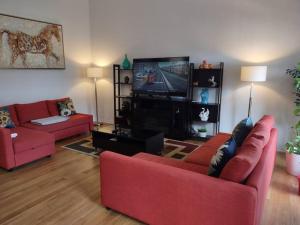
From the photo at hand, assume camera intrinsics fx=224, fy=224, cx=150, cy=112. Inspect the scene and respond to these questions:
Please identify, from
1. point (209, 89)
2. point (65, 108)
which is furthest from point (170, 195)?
point (65, 108)

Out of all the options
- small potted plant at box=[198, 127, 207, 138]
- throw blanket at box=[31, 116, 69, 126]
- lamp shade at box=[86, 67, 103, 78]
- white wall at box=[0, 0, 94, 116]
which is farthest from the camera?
lamp shade at box=[86, 67, 103, 78]

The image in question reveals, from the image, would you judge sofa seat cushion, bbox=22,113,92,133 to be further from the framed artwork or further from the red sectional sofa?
the framed artwork

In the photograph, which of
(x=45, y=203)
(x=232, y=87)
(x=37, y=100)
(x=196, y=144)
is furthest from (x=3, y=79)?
(x=232, y=87)

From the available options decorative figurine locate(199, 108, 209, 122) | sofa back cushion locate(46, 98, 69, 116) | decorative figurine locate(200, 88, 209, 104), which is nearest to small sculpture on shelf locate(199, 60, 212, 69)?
decorative figurine locate(200, 88, 209, 104)

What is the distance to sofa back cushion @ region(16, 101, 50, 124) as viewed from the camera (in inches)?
168

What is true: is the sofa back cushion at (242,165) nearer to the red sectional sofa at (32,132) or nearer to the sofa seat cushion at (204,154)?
the sofa seat cushion at (204,154)

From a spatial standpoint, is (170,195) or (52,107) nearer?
(170,195)

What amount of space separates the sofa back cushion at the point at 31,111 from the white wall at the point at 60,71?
338 millimetres

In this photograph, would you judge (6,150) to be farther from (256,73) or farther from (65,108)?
(256,73)

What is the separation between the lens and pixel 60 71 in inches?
210

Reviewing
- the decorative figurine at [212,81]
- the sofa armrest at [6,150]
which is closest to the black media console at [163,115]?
the decorative figurine at [212,81]

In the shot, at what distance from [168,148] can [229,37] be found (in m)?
2.35

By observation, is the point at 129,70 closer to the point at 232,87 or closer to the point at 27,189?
the point at 232,87

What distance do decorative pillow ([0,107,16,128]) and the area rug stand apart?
0.98 metres
